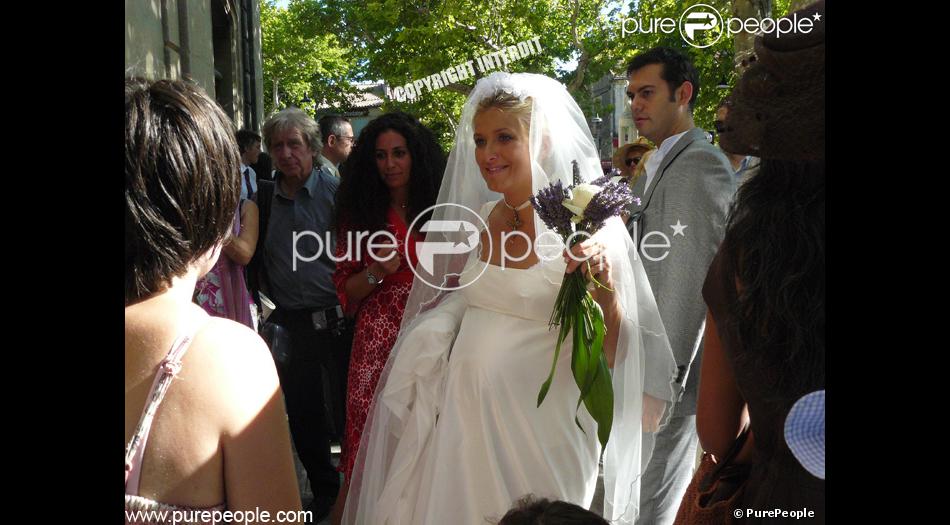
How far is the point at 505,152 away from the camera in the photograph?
258 centimetres

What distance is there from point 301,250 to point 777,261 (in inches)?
113

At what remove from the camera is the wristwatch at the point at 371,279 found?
10.7 feet

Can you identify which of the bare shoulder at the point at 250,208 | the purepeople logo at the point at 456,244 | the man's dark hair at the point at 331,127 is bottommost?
the purepeople logo at the point at 456,244

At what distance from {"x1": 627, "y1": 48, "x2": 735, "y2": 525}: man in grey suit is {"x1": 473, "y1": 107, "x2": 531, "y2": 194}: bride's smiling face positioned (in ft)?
2.19

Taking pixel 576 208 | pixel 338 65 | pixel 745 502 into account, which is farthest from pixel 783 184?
pixel 338 65

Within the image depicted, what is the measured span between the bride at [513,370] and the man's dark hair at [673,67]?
0.91 m

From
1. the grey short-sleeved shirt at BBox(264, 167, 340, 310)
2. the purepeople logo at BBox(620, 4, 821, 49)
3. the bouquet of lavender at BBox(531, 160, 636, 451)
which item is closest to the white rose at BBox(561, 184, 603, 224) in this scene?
the bouquet of lavender at BBox(531, 160, 636, 451)

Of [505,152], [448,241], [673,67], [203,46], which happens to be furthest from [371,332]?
[203,46]

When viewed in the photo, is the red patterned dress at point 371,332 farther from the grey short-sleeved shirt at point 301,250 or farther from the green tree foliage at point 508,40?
the green tree foliage at point 508,40

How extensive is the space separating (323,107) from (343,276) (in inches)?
963

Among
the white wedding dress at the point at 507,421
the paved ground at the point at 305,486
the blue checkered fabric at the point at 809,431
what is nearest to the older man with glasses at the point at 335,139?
the paved ground at the point at 305,486

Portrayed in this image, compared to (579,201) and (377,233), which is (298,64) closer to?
(377,233)

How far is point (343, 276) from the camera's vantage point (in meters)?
3.39

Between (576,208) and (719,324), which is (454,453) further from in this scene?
(719,324)
